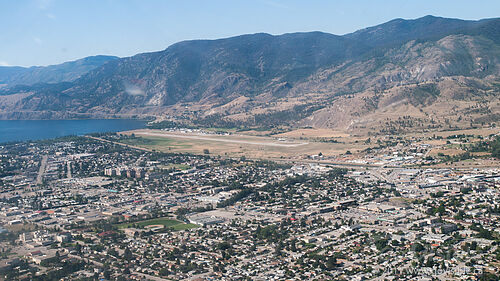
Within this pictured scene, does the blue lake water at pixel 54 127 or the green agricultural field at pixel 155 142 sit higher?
the blue lake water at pixel 54 127

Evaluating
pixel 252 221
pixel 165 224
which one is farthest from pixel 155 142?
pixel 252 221

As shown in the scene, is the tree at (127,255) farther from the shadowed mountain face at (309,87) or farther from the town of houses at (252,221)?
the shadowed mountain face at (309,87)

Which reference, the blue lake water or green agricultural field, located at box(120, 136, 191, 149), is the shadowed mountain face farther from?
green agricultural field, located at box(120, 136, 191, 149)

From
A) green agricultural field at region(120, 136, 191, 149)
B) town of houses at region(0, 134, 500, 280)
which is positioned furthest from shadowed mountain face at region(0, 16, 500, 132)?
town of houses at region(0, 134, 500, 280)

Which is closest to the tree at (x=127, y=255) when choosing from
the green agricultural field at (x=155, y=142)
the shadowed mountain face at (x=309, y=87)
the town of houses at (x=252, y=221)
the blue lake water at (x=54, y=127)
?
the town of houses at (x=252, y=221)

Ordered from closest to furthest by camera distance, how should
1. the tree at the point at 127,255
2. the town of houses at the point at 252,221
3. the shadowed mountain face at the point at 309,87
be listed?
the town of houses at the point at 252,221 → the tree at the point at 127,255 → the shadowed mountain face at the point at 309,87

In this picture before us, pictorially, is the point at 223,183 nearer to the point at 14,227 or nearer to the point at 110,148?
the point at 14,227
